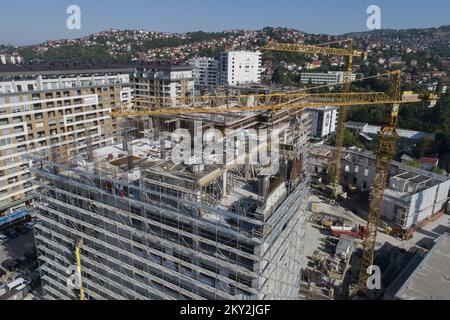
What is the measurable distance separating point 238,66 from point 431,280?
5858 centimetres

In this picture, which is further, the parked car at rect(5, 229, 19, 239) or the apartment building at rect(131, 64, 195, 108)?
the apartment building at rect(131, 64, 195, 108)

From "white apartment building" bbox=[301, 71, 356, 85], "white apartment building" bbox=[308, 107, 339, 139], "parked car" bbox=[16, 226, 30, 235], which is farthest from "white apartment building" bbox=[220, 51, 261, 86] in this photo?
"parked car" bbox=[16, 226, 30, 235]

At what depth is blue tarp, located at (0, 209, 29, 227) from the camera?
2658cm

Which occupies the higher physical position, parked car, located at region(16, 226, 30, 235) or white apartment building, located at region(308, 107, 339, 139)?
white apartment building, located at region(308, 107, 339, 139)

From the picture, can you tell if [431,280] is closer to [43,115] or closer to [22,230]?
[22,230]

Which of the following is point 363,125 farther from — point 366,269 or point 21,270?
point 21,270

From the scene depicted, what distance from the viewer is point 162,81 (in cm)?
4609

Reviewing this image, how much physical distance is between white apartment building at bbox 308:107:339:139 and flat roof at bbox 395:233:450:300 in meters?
34.1

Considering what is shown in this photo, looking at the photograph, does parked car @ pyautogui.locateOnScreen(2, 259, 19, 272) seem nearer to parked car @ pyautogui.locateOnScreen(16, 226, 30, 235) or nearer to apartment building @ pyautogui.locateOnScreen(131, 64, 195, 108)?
parked car @ pyautogui.locateOnScreen(16, 226, 30, 235)

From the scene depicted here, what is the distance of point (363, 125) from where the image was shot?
58.4 meters

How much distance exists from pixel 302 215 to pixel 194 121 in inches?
299

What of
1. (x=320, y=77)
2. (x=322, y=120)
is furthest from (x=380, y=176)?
(x=320, y=77)

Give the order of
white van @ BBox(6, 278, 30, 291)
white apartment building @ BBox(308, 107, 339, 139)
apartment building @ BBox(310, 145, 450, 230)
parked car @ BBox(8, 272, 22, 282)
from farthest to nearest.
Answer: white apartment building @ BBox(308, 107, 339, 139) → apartment building @ BBox(310, 145, 450, 230) → parked car @ BBox(8, 272, 22, 282) → white van @ BBox(6, 278, 30, 291)
